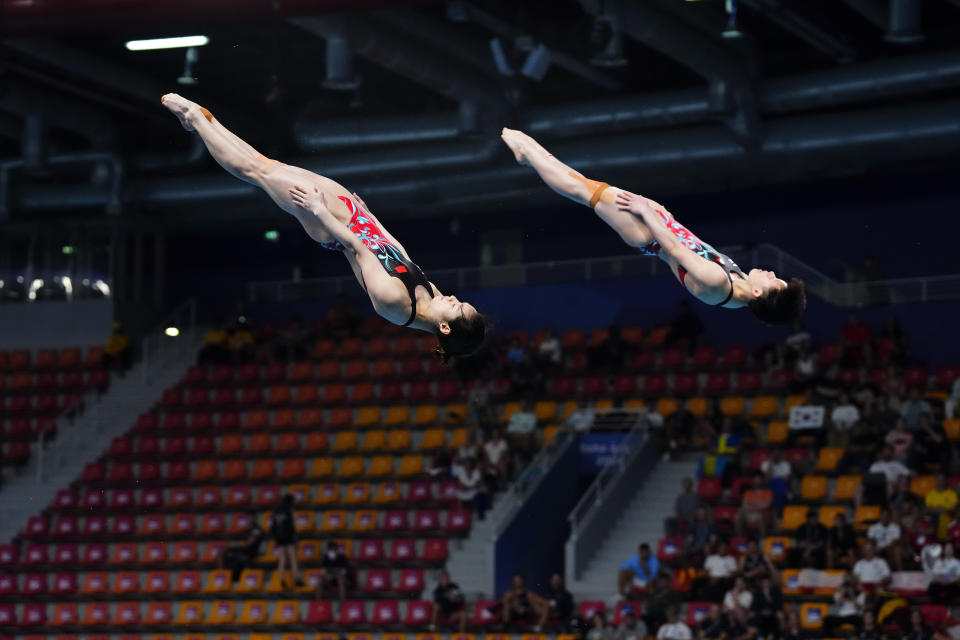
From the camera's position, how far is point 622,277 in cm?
2816

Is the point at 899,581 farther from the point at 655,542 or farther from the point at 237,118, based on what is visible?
the point at 237,118

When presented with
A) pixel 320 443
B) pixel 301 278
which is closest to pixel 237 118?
pixel 301 278

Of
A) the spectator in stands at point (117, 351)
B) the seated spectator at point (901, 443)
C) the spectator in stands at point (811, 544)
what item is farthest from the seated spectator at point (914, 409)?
the spectator in stands at point (117, 351)

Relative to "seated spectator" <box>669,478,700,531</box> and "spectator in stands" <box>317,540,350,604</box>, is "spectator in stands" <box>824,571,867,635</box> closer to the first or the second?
"seated spectator" <box>669,478,700,531</box>

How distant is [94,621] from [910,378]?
13.4 m

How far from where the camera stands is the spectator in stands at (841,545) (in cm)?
1939

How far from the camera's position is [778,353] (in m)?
24.8

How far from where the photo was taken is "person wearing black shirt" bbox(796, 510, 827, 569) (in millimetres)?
19562

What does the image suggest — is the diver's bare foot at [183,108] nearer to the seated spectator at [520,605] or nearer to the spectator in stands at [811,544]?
the seated spectator at [520,605]

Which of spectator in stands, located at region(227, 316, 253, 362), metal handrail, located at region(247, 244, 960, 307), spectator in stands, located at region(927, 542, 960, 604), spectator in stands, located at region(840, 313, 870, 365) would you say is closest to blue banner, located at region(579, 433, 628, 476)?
spectator in stands, located at region(840, 313, 870, 365)

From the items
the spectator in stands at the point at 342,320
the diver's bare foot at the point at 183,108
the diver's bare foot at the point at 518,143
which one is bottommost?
the diver's bare foot at the point at 518,143

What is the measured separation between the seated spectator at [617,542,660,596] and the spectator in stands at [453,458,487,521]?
3660 mm

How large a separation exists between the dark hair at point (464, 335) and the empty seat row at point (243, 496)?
46.3 feet

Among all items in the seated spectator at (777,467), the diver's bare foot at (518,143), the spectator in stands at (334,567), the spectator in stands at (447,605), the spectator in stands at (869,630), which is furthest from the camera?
the spectator in stands at (334,567)
